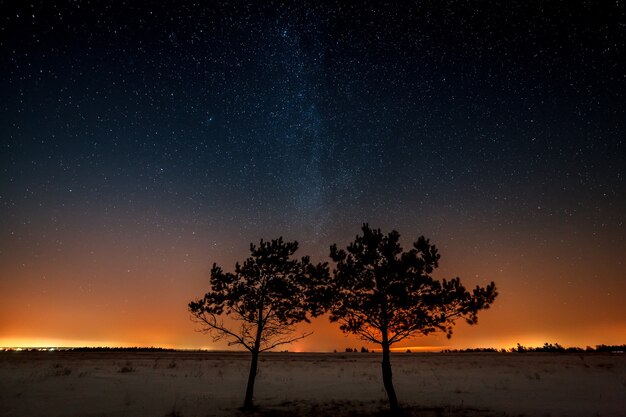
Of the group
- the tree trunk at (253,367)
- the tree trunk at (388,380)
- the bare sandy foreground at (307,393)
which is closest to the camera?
the tree trunk at (388,380)

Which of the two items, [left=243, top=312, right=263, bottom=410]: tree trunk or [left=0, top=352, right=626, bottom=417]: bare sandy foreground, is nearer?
[left=0, top=352, right=626, bottom=417]: bare sandy foreground

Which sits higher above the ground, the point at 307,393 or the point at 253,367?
the point at 253,367

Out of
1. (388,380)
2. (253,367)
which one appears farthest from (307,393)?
(388,380)

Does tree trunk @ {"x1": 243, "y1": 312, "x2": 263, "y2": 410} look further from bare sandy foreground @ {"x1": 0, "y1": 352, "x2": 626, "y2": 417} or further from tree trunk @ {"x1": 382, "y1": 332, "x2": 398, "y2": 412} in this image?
tree trunk @ {"x1": 382, "y1": 332, "x2": 398, "y2": 412}

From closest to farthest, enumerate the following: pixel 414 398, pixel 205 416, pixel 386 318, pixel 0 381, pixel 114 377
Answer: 1. pixel 205 416
2. pixel 386 318
3. pixel 414 398
4. pixel 0 381
5. pixel 114 377

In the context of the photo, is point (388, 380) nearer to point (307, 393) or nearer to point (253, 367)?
point (253, 367)

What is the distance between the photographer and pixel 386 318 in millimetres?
17750

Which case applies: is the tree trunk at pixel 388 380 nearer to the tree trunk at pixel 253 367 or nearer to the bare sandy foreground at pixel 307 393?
the bare sandy foreground at pixel 307 393

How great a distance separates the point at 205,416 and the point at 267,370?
2011 cm

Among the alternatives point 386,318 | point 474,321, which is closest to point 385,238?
point 386,318

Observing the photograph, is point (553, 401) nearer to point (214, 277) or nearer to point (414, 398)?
point (414, 398)

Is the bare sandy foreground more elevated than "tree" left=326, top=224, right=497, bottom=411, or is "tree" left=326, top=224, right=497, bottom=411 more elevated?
"tree" left=326, top=224, right=497, bottom=411

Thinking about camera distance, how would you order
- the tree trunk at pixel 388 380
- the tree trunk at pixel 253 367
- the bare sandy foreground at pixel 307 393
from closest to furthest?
the tree trunk at pixel 388 380, the bare sandy foreground at pixel 307 393, the tree trunk at pixel 253 367

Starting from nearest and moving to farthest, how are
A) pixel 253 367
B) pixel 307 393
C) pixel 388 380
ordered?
pixel 388 380 → pixel 253 367 → pixel 307 393
